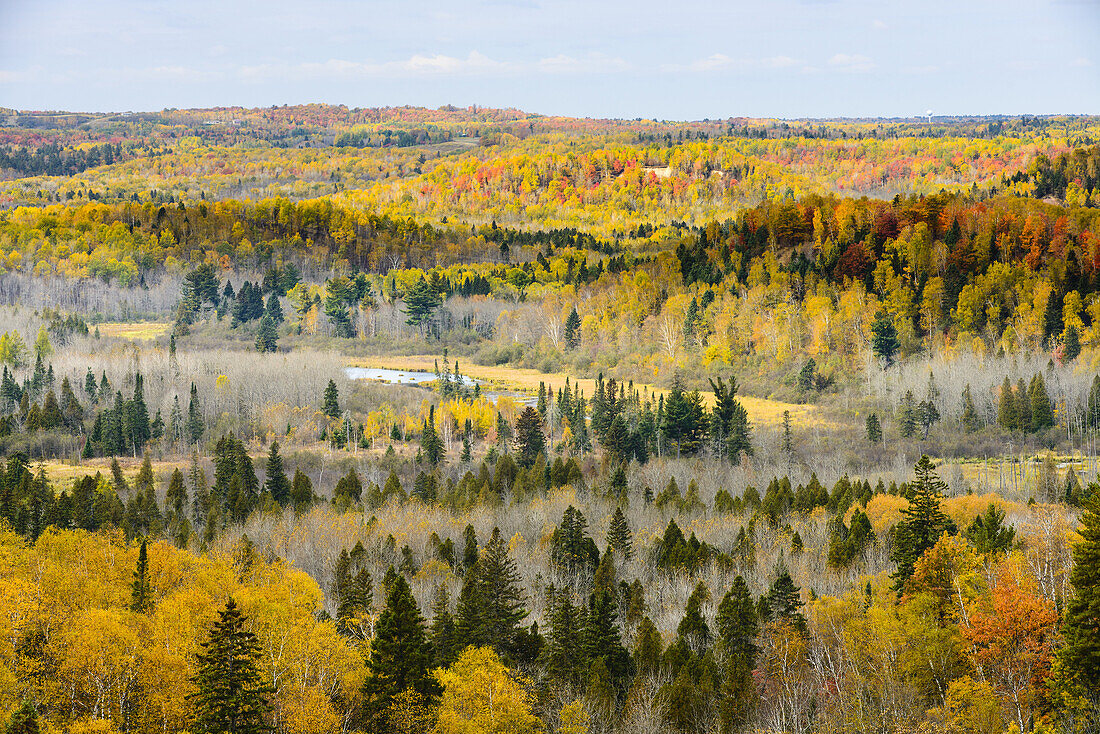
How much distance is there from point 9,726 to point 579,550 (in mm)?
37603

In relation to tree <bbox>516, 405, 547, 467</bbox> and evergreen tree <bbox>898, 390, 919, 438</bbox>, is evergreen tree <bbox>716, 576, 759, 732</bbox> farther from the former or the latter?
evergreen tree <bbox>898, 390, 919, 438</bbox>

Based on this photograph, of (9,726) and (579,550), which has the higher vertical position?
(9,726)

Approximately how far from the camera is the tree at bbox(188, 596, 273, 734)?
3828 cm

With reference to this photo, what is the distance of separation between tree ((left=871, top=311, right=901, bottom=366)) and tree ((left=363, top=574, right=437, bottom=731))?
9637cm

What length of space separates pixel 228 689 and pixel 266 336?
120 metres

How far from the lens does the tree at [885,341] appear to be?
4998 inches

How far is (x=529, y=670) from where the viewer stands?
49781 mm

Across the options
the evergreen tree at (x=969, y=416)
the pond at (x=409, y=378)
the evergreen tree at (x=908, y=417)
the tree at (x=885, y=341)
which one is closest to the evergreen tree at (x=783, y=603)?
the evergreen tree at (x=908, y=417)

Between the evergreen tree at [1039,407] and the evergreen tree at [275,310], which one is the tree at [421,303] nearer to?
the evergreen tree at [275,310]

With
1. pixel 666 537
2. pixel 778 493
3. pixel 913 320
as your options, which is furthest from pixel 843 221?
pixel 666 537

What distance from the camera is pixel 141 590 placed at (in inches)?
2028

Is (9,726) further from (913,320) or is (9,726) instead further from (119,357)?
(913,320)

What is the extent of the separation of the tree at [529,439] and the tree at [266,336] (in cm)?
6257

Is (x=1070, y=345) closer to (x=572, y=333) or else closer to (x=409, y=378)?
(x=572, y=333)
